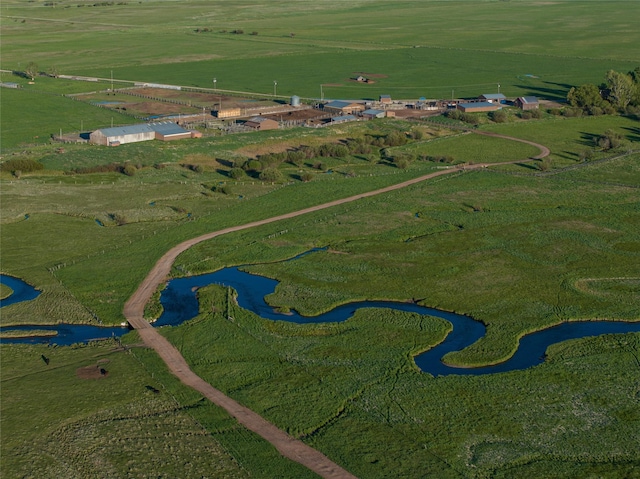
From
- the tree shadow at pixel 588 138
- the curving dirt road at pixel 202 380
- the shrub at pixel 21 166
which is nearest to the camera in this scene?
the curving dirt road at pixel 202 380

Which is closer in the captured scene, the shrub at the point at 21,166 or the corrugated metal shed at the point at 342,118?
the shrub at the point at 21,166

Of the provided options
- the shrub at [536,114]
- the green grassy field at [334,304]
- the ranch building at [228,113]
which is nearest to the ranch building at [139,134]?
the green grassy field at [334,304]

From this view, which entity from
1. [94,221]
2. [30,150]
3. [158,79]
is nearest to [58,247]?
[94,221]

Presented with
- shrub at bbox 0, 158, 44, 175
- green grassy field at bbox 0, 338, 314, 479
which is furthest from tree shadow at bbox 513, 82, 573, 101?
green grassy field at bbox 0, 338, 314, 479

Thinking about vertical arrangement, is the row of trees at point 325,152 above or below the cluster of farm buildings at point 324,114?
below

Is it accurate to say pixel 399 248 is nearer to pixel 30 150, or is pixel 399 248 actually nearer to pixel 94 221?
pixel 94 221

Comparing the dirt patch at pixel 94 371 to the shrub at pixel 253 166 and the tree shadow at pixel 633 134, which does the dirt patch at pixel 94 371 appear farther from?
the tree shadow at pixel 633 134
